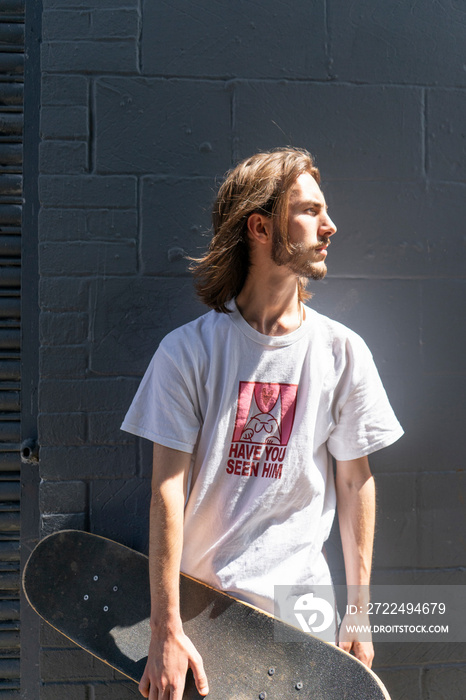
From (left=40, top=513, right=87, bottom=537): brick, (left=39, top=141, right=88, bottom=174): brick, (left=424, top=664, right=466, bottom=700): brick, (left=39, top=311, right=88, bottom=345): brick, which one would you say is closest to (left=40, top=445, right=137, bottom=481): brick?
(left=40, top=513, right=87, bottom=537): brick

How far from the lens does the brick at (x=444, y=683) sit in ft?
6.30

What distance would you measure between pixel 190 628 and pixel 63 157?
1.57 meters

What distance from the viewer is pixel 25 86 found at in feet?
6.34

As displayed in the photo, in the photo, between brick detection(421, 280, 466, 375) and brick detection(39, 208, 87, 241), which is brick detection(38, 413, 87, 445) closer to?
brick detection(39, 208, 87, 241)

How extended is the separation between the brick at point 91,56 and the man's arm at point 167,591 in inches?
52.3

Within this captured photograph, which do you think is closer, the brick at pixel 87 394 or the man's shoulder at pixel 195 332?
the man's shoulder at pixel 195 332

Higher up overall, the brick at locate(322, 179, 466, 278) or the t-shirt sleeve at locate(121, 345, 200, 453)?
the brick at locate(322, 179, 466, 278)

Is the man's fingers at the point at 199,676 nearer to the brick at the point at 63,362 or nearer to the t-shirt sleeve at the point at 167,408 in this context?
the t-shirt sleeve at the point at 167,408

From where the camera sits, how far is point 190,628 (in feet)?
4.89

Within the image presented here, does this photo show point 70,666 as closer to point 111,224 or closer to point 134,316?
point 134,316

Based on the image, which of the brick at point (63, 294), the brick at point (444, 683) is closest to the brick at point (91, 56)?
the brick at point (63, 294)

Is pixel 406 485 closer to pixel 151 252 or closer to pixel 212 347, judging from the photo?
pixel 212 347

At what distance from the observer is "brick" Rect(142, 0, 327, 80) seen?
186cm

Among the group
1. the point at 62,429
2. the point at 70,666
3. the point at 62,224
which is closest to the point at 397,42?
the point at 62,224
